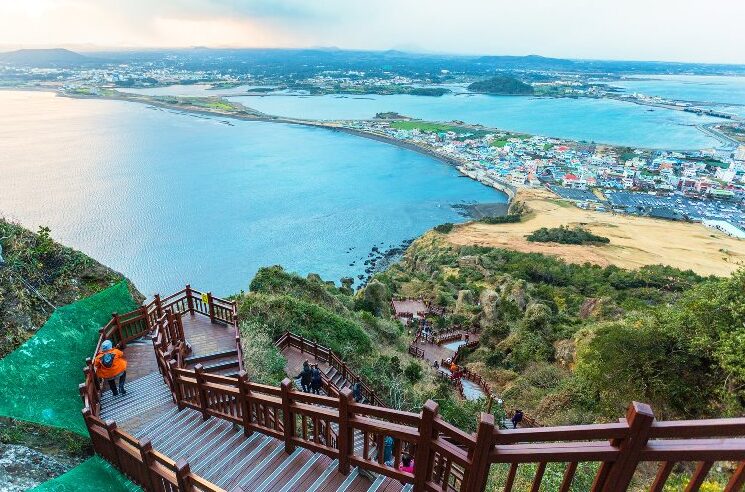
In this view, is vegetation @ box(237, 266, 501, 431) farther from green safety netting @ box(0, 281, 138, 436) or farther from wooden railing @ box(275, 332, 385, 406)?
green safety netting @ box(0, 281, 138, 436)

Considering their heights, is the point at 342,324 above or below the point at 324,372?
below

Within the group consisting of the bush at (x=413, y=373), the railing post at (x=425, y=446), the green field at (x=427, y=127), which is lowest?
the green field at (x=427, y=127)

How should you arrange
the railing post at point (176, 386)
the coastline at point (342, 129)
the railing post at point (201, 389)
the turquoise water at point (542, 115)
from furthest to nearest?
1. the turquoise water at point (542, 115)
2. the coastline at point (342, 129)
3. the railing post at point (176, 386)
4. the railing post at point (201, 389)

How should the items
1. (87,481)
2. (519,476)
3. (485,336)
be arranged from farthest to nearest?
(485,336), (519,476), (87,481)

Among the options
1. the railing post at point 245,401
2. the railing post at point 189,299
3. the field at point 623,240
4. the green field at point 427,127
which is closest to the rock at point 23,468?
the railing post at point 245,401

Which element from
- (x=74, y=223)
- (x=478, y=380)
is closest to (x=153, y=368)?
(x=478, y=380)

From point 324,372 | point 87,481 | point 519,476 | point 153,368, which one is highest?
point 87,481

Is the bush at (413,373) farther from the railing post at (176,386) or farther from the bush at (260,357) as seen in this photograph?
the railing post at (176,386)

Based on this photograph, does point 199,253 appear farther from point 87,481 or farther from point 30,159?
point 30,159
